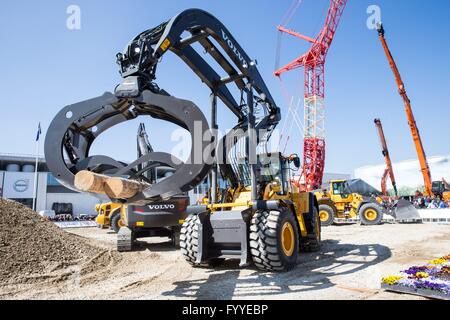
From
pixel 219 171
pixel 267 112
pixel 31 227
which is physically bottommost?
pixel 31 227

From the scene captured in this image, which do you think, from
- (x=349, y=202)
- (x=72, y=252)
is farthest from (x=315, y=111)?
(x=72, y=252)

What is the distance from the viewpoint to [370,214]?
17.6 metres

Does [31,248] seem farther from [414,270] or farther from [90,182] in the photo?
[414,270]

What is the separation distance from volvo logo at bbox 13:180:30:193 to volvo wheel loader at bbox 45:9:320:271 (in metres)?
31.3

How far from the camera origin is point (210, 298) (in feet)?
15.1

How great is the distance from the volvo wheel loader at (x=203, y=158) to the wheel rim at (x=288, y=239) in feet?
0.06

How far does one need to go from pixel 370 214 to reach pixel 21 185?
33.5m

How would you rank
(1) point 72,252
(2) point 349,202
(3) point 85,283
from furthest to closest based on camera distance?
(2) point 349,202 → (1) point 72,252 → (3) point 85,283

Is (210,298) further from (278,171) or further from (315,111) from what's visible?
(315,111)

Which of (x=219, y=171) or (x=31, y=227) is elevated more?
(x=219, y=171)

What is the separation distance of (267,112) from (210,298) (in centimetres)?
513

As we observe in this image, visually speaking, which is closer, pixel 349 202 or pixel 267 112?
pixel 267 112

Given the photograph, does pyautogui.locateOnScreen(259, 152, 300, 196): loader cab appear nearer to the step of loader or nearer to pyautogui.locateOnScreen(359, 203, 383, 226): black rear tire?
the step of loader

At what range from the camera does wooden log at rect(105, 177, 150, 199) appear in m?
3.83
